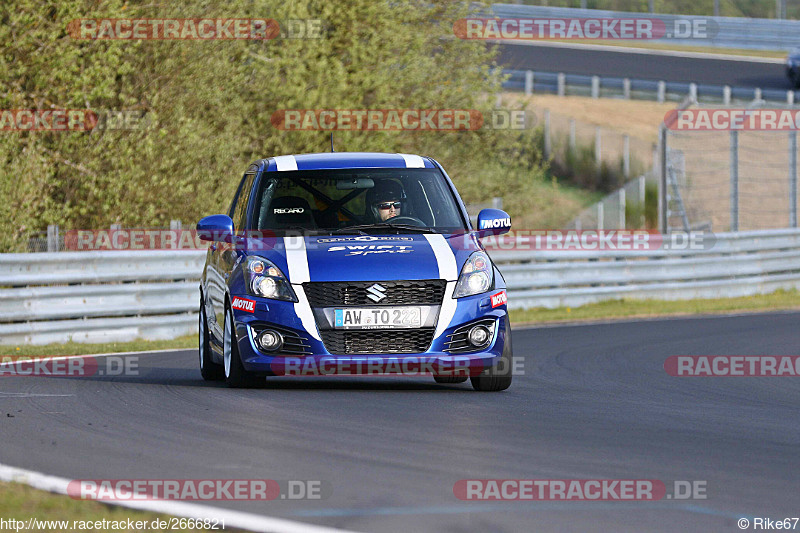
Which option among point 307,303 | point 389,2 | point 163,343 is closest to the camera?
point 307,303

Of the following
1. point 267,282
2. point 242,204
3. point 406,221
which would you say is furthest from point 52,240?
point 267,282

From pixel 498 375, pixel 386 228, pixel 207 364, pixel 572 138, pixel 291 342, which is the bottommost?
pixel 572 138

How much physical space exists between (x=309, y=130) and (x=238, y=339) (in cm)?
1579

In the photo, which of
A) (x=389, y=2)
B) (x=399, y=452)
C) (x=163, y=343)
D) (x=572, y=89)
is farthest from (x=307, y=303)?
(x=572, y=89)

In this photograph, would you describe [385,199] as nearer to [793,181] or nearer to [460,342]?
[460,342]

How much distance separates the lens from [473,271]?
1002 centimetres

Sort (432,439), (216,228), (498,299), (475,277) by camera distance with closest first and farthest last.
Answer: (432,439) → (475,277) → (498,299) → (216,228)

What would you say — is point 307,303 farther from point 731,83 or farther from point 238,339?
point 731,83

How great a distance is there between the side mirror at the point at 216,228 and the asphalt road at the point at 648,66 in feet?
124

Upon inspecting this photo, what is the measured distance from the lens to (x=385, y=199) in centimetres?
1084

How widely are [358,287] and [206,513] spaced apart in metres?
4.19

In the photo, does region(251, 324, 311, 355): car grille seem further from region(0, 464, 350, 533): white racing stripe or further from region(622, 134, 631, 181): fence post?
region(622, 134, 631, 181): fence post

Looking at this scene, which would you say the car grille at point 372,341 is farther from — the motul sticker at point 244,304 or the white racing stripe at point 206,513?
the white racing stripe at point 206,513

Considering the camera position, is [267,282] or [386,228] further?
[386,228]
